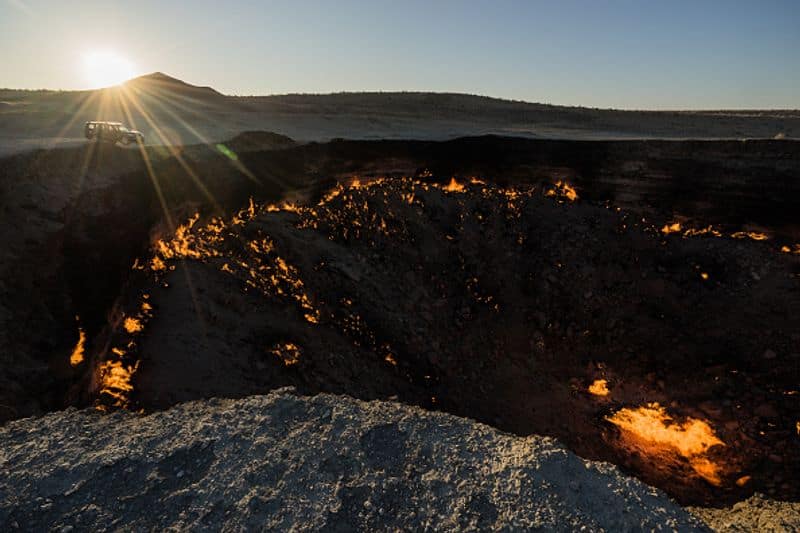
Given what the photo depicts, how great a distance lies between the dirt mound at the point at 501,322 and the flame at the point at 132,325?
0.14 feet

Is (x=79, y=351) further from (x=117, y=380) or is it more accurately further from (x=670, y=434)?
(x=670, y=434)

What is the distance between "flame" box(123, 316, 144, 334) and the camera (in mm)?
7148

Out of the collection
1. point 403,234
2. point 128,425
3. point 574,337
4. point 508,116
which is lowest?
point 574,337

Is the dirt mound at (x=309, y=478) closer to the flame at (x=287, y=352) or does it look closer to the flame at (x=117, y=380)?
the flame at (x=117, y=380)

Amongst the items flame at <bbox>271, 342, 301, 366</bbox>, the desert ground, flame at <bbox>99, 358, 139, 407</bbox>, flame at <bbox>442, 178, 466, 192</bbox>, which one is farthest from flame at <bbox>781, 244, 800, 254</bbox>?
flame at <bbox>99, 358, 139, 407</bbox>

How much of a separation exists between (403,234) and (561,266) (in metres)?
4.36

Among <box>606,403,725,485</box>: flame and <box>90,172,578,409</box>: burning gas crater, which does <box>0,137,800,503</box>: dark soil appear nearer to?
<box>90,172,578,409</box>: burning gas crater

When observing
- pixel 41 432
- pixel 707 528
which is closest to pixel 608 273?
pixel 707 528

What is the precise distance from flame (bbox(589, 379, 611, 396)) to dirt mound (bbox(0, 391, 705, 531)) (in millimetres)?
7055

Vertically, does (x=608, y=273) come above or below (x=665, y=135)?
below

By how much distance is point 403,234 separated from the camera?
10.6m

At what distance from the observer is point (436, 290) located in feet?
34.3

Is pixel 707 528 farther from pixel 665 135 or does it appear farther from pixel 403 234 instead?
pixel 665 135

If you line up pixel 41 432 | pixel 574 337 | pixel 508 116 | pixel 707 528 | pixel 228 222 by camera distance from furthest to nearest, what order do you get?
Result: 1. pixel 508 116
2. pixel 574 337
3. pixel 228 222
4. pixel 41 432
5. pixel 707 528
